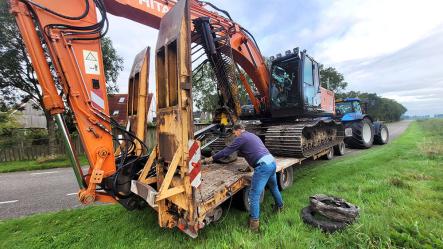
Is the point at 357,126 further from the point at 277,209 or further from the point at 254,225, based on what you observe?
the point at 254,225

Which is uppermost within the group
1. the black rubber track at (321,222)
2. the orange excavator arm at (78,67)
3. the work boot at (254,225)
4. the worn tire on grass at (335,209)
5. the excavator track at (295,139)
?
the orange excavator arm at (78,67)

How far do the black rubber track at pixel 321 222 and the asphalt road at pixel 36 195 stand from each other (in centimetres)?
460

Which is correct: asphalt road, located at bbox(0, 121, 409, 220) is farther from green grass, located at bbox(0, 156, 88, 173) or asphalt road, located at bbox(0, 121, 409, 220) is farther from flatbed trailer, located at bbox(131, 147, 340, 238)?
flatbed trailer, located at bbox(131, 147, 340, 238)

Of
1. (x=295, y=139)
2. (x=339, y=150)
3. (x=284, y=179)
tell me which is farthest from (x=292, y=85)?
(x=339, y=150)

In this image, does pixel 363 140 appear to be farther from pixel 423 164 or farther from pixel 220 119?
pixel 220 119

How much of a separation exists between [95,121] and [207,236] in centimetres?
213

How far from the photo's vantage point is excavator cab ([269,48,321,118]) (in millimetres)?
6375

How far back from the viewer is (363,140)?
1091 cm

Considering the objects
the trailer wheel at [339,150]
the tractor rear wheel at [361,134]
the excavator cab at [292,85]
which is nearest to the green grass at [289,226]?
the excavator cab at [292,85]

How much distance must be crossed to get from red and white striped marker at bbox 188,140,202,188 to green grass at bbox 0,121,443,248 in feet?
2.62

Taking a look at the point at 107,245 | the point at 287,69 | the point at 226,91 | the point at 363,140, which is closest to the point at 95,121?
the point at 107,245

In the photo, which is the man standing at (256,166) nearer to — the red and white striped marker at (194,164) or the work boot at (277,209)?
the work boot at (277,209)

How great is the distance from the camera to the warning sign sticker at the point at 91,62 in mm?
3232

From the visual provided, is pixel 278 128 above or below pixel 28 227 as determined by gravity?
above
